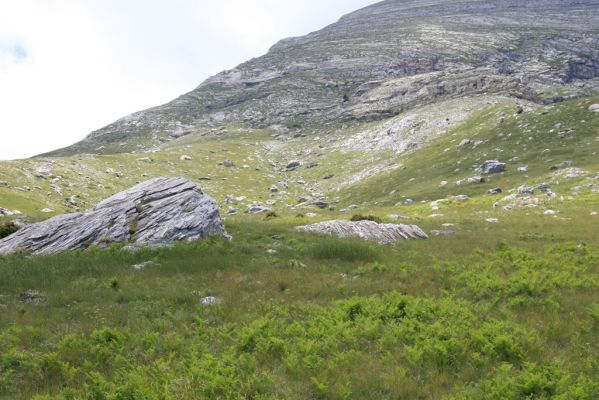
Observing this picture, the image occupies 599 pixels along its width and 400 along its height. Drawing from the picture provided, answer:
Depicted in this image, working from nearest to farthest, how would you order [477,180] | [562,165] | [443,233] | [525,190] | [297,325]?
[297,325], [443,233], [525,190], [562,165], [477,180]

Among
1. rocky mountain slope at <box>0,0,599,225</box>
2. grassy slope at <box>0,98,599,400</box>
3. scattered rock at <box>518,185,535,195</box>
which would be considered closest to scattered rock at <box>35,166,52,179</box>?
rocky mountain slope at <box>0,0,599,225</box>

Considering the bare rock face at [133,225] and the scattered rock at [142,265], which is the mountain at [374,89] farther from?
the scattered rock at [142,265]

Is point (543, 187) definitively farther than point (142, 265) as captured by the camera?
Yes

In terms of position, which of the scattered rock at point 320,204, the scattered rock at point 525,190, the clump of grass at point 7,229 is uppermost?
the clump of grass at point 7,229

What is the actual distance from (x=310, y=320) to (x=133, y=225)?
1639 centimetres

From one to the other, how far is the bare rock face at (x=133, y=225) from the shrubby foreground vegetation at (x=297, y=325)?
2.57 m

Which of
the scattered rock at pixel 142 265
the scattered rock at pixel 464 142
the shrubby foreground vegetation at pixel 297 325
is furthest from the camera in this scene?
the scattered rock at pixel 464 142

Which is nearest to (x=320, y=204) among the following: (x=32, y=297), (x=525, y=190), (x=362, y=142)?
(x=525, y=190)

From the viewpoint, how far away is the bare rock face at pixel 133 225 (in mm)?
22656

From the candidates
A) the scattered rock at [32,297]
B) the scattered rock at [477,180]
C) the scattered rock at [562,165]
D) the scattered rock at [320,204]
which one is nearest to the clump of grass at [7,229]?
the scattered rock at [32,297]

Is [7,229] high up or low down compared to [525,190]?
up

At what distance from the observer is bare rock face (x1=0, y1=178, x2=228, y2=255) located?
892 inches

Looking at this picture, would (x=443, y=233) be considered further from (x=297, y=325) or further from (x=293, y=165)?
(x=293, y=165)

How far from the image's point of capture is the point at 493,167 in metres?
59.2
